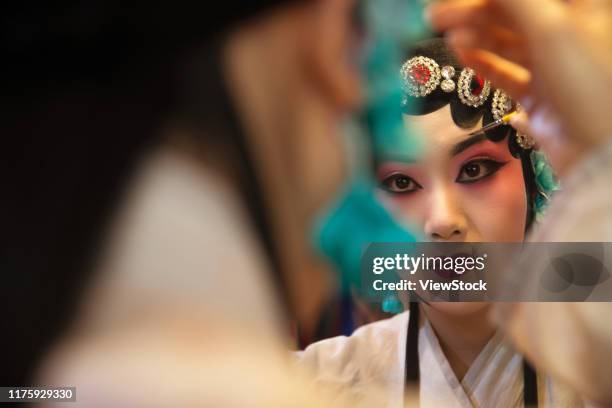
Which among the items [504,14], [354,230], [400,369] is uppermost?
[504,14]

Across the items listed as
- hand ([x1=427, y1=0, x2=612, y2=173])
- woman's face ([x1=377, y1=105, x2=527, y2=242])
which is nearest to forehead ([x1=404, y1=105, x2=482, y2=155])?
woman's face ([x1=377, y1=105, x2=527, y2=242])

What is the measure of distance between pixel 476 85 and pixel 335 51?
152 millimetres

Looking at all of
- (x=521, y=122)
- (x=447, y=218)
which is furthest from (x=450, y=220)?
(x=521, y=122)

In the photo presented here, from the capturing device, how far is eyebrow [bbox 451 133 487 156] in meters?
0.57

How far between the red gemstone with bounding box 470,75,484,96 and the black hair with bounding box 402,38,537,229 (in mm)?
10

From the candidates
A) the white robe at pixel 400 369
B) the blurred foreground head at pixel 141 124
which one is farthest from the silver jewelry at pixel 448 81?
the white robe at pixel 400 369

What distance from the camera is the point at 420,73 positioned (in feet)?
1.93

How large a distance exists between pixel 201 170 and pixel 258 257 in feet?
0.35

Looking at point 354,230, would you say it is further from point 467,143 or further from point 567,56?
point 567,56

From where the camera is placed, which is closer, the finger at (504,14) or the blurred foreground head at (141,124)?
the finger at (504,14)

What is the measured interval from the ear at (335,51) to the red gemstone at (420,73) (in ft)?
0.18

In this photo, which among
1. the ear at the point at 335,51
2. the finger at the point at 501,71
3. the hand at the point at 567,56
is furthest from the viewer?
the ear at the point at 335,51

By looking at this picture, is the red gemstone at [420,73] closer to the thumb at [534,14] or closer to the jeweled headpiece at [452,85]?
the jeweled headpiece at [452,85]

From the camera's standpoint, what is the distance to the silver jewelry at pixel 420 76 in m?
0.58
